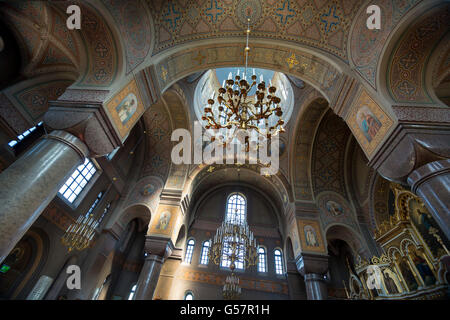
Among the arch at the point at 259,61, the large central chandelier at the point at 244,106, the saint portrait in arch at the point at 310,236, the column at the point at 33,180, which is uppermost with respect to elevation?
the arch at the point at 259,61

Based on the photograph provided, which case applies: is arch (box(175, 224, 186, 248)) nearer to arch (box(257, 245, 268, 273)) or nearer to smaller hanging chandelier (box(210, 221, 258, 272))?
smaller hanging chandelier (box(210, 221, 258, 272))

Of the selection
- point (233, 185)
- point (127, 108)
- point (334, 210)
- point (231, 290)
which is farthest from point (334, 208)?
point (127, 108)

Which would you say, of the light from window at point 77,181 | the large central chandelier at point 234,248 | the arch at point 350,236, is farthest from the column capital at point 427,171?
the light from window at point 77,181

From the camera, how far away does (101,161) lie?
9000 millimetres

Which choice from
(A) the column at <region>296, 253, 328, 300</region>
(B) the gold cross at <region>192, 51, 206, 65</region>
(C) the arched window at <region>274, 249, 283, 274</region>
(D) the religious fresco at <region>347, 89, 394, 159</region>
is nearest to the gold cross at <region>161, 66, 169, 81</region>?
(B) the gold cross at <region>192, 51, 206, 65</region>

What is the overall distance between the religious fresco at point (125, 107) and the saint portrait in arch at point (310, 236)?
7.82 metres

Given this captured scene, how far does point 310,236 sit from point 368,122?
5.52 metres

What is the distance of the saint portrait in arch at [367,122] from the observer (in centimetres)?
450

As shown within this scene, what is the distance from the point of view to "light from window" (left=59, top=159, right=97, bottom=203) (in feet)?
25.5

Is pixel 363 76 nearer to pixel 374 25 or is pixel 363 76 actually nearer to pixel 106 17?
pixel 374 25

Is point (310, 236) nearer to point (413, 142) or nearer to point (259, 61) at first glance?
point (413, 142)

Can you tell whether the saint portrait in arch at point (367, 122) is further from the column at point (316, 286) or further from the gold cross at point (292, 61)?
the column at point (316, 286)
